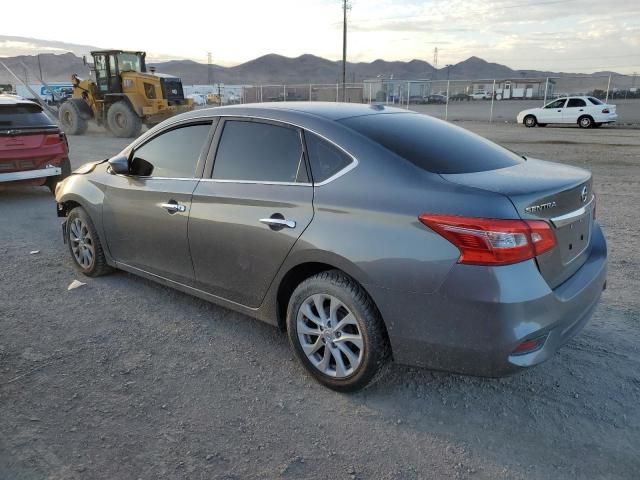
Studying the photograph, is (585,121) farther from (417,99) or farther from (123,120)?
(417,99)

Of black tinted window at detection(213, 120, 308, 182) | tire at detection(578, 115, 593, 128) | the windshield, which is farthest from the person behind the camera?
tire at detection(578, 115, 593, 128)

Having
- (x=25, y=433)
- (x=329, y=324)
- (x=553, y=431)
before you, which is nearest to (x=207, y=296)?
(x=329, y=324)

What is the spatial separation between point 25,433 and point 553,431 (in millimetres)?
2734

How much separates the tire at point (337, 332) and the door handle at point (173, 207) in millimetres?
1157

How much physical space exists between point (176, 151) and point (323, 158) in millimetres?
1428

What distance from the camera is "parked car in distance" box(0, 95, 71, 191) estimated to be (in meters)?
8.06

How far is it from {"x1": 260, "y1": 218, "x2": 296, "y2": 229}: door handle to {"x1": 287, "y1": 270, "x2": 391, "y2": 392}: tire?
13.3 inches

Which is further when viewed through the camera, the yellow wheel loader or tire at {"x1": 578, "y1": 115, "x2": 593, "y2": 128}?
tire at {"x1": 578, "y1": 115, "x2": 593, "y2": 128}

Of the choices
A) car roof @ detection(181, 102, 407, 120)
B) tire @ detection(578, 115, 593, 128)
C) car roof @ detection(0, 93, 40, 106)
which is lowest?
tire @ detection(578, 115, 593, 128)

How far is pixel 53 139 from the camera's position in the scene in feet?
28.4

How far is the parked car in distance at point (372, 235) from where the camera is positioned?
8.40 ft

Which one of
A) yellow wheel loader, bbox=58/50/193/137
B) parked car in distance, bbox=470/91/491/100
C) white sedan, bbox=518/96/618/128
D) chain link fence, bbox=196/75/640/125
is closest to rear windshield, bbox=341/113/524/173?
yellow wheel loader, bbox=58/50/193/137

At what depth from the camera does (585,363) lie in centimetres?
339

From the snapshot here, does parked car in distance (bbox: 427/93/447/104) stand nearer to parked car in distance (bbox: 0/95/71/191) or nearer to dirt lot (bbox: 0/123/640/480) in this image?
parked car in distance (bbox: 0/95/71/191)
